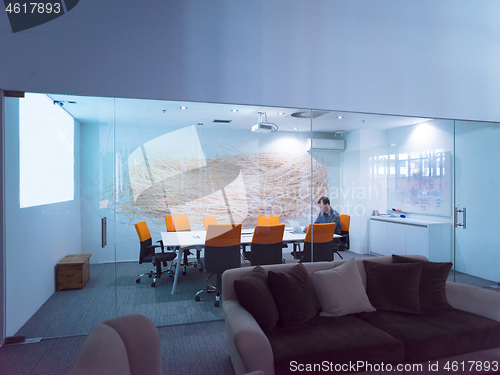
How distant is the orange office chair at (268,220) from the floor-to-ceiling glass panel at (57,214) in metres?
1.73

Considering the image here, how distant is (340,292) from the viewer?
2699mm

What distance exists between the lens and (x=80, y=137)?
3.42 metres

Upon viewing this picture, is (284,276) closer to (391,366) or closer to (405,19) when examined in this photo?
(391,366)

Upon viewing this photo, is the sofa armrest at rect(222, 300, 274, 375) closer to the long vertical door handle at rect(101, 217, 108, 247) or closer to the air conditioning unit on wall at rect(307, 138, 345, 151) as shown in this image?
the long vertical door handle at rect(101, 217, 108, 247)

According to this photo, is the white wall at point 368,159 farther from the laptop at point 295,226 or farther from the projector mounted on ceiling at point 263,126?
the projector mounted on ceiling at point 263,126

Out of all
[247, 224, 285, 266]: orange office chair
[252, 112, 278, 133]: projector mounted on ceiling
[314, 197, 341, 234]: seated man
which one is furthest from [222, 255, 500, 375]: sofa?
[252, 112, 278, 133]: projector mounted on ceiling

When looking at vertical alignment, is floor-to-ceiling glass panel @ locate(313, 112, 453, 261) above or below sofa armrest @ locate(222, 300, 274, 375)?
above

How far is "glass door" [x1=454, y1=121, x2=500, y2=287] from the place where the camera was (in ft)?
16.1

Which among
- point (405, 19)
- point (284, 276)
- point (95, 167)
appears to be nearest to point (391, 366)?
point (284, 276)

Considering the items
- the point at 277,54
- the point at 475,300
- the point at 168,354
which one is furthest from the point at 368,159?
the point at 168,354

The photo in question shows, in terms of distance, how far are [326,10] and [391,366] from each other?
13.2 ft

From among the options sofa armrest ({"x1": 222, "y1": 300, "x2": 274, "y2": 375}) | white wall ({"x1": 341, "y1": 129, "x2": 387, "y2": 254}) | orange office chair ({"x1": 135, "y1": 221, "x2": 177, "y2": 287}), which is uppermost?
white wall ({"x1": 341, "y1": 129, "x2": 387, "y2": 254})

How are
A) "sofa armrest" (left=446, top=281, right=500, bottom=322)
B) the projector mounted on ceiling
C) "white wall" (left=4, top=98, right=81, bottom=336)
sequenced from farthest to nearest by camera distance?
the projector mounted on ceiling
"white wall" (left=4, top=98, right=81, bottom=336)
"sofa armrest" (left=446, top=281, right=500, bottom=322)

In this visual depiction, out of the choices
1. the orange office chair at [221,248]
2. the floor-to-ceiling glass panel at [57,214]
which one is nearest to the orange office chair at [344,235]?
the orange office chair at [221,248]
